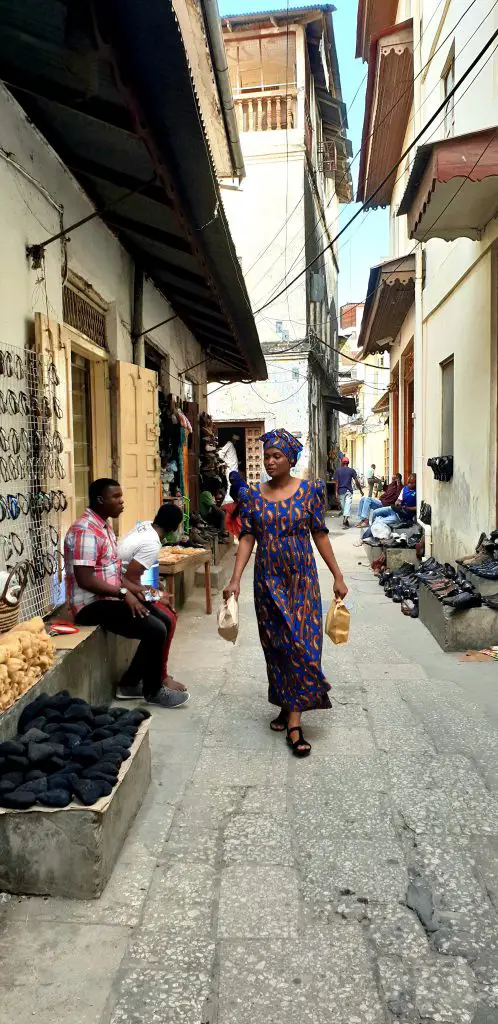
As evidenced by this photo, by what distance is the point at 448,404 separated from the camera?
873 centimetres

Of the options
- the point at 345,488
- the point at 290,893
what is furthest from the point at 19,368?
the point at 345,488

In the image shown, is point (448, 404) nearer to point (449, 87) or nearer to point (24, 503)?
point (449, 87)

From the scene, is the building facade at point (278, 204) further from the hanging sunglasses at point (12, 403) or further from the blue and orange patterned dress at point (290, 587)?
the blue and orange patterned dress at point (290, 587)

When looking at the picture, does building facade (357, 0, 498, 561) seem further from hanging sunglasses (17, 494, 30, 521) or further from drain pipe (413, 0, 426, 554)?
hanging sunglasses (17, 494, 30, 521)

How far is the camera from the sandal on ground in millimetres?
3801

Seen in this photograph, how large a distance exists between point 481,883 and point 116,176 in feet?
15.3

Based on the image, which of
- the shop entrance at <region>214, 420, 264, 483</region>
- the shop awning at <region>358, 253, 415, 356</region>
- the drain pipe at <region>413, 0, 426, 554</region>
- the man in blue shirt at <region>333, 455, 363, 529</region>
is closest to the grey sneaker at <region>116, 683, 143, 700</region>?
the drain pipe at <region>413, 0, 426, 554</region>

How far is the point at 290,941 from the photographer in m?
2.08

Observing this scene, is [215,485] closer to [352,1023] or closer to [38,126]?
[38,126]

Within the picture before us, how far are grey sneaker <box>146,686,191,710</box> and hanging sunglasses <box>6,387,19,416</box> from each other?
186cm

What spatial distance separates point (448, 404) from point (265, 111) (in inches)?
477

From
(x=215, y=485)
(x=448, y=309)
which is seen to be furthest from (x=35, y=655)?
(x=215, y=485)

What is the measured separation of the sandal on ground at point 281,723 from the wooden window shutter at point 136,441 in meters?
2.78

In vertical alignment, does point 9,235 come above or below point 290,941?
above
